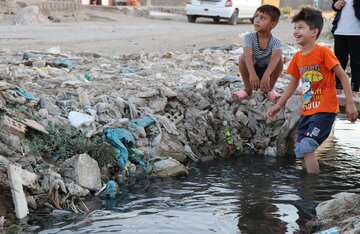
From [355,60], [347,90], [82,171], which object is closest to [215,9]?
[355,60]

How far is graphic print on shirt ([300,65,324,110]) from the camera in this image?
5508mm

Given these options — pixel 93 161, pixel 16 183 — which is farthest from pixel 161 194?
pixel 16 183

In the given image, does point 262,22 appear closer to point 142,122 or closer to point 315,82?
point 315,82

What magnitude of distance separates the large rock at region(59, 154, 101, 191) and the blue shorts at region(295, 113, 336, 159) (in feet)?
5.91

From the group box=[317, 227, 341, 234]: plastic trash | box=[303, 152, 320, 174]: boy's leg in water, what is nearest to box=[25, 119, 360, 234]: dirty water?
box=[303, 152, 320, 174]: boy's leg in water

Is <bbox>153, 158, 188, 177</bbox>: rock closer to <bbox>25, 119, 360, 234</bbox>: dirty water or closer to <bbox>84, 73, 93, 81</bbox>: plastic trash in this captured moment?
<bbox>25, 119, 360, 234</bbox>: dirty water

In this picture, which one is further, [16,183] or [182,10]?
[182,10]

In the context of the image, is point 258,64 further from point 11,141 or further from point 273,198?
point 11,141

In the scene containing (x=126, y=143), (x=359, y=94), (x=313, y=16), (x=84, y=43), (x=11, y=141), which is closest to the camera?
(x=11, y=141)

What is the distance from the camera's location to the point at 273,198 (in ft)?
17.4

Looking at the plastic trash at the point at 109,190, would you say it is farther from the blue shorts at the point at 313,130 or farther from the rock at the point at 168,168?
the blue shorts at the point at 313,130

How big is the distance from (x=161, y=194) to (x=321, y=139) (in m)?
1.47

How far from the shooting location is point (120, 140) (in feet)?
19.2

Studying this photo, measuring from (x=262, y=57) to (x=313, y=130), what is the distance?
5.38ft
